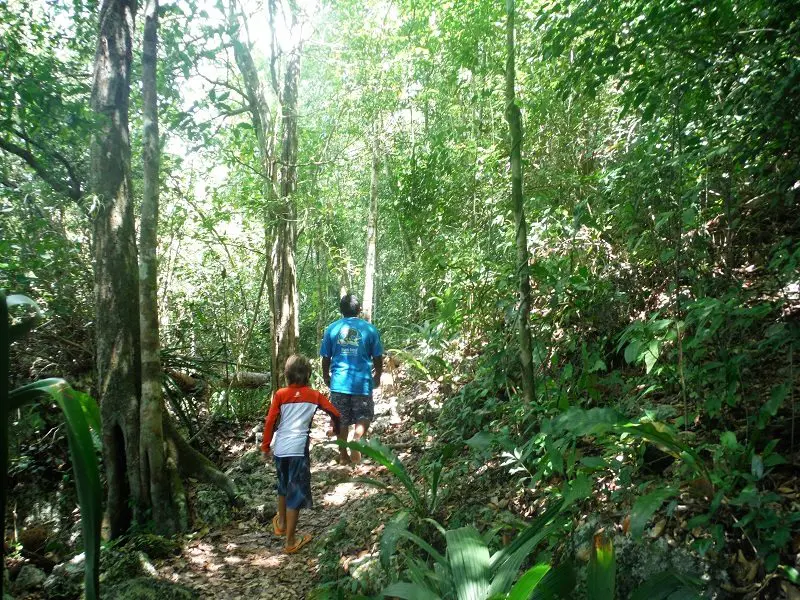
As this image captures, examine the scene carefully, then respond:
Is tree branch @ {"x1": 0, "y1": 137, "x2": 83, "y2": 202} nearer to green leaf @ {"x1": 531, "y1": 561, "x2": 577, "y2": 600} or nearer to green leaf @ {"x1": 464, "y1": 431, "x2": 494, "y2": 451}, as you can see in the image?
green leaf @ {"x1": 464, "y1": 431, "x2": 494, "y2": 451}

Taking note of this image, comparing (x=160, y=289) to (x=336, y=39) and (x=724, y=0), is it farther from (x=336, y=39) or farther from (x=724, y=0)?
(x=724, y=0)

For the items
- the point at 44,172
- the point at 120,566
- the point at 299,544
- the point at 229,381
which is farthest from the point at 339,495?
the point at 44,172

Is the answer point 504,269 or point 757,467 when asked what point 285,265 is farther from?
point 757,467

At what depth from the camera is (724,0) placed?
2984 mm

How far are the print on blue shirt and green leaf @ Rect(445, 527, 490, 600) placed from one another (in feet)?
10.8

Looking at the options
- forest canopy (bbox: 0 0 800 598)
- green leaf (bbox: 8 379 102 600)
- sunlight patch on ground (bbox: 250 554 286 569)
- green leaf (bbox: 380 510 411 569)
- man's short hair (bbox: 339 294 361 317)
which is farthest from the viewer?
man's short hair (bbox: 339 294 361 317)

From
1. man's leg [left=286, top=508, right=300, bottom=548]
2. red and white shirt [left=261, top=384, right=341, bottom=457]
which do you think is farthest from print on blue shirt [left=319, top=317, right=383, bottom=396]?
man's leg [left=286, top=508, right=300, bottom=548]

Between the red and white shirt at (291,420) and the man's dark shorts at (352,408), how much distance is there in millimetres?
1034

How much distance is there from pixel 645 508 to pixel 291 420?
3269mm

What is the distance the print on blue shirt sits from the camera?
6055 millimetres

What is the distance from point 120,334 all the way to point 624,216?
16.3 feet

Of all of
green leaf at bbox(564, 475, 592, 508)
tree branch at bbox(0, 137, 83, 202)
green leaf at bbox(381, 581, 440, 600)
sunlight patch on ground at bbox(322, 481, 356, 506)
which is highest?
tree branch at bbox(0, 137, 83, 202)

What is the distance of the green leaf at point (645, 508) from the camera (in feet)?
7.78

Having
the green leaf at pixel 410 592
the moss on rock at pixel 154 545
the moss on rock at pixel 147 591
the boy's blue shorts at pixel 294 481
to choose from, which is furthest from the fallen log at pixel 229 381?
the green leaf at pixel 410 592
